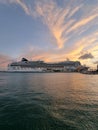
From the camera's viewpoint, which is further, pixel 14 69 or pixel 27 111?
pixel 14 69

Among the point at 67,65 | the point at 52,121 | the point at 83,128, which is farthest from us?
the point at 67,65

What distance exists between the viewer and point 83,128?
9.17 meters

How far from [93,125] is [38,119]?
14.4ft

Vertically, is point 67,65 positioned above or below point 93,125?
above

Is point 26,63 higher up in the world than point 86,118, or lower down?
higher up

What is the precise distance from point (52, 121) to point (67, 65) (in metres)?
165

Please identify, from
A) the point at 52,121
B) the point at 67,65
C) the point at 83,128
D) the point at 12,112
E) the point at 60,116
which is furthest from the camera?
the point at 67,65

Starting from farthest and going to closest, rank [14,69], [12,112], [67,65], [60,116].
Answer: [67,65] < [14,69] < [12,112] < [60,116]

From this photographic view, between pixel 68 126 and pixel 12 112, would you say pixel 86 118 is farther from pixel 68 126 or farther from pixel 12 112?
pixel 12 112

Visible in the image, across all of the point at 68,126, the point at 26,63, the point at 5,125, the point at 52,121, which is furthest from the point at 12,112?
the point at 26,63

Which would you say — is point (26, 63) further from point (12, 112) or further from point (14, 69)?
point (12, 112)

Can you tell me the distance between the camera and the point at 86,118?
10875 mm

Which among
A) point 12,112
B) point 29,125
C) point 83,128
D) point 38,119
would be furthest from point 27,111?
point 83,128

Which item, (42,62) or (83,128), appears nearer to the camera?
(83,128)
